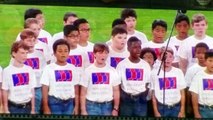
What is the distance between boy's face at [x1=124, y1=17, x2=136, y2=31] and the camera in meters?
16.0

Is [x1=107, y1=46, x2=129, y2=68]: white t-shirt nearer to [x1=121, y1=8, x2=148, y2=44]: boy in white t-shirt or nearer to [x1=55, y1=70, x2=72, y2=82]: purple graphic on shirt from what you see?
[x1=121, y1=8, x2=148, y2=44]: boy in white t-shirt

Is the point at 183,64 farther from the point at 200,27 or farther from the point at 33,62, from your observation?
the point at 33,62

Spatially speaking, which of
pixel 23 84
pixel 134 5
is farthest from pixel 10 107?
pixel 134 5

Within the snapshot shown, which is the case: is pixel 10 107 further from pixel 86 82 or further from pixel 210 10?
pixel 210 10

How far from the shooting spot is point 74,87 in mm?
16000

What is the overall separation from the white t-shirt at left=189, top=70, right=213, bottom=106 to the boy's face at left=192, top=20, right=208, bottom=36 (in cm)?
28

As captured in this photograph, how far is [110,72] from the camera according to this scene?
16.0m

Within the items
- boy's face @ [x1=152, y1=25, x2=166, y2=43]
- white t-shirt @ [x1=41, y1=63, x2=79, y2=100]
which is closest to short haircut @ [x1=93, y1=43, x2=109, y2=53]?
white t-shirt @ [x1=41, y1=63, x2=79, y2=100]

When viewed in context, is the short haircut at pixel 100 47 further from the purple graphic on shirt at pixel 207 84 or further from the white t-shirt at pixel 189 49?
the purple graphic on shirt at pixel 207 84

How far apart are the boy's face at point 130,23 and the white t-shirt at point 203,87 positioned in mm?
589

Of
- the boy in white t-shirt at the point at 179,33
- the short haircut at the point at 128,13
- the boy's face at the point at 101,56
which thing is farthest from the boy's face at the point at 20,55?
the boy in white t-shirt at the point at 179,33

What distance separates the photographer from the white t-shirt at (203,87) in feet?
52.5

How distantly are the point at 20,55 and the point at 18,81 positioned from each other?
0.63ft

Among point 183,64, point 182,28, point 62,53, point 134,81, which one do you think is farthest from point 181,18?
point 62,53
